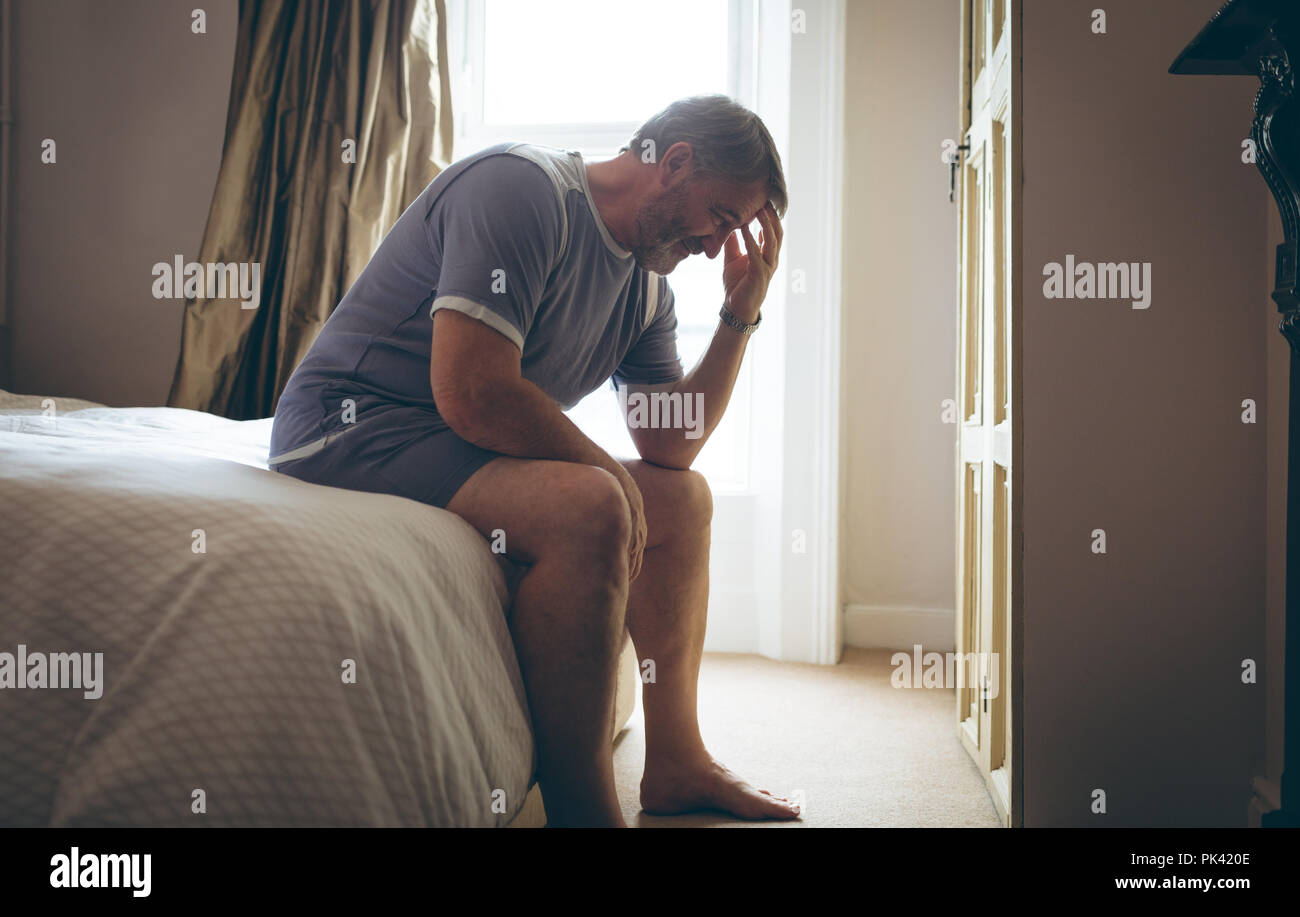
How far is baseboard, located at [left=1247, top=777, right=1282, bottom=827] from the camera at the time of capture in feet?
3.62

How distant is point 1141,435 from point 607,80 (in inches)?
84.8

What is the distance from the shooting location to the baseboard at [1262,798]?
1.10 m

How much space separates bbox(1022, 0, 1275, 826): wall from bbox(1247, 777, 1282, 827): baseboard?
0.04 ft

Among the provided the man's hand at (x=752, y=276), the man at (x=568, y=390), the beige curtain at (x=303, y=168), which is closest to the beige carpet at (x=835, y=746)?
the man at (x=568, y=390)

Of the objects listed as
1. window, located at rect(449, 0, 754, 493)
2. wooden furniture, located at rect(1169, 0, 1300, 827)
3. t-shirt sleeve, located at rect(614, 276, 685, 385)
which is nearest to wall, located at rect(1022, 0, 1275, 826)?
wooden furniture, located at rect(1169, 0, 1300, 827)

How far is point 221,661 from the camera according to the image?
676 millimetres

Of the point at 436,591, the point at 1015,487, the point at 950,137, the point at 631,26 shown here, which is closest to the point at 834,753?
the point at 1015,487

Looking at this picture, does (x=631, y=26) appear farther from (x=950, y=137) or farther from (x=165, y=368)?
(x=165, y=368)

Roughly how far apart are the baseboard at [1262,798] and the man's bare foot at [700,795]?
588 mm

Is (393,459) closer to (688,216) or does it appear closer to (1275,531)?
(688,216)

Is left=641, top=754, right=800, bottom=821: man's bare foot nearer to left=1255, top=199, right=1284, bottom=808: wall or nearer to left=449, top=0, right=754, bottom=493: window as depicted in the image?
left=1255, top=199, right=1284, bottom=808: wall

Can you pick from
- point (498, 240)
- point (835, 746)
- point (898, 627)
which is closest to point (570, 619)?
point (498, 240)

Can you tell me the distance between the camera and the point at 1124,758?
1191 mm
